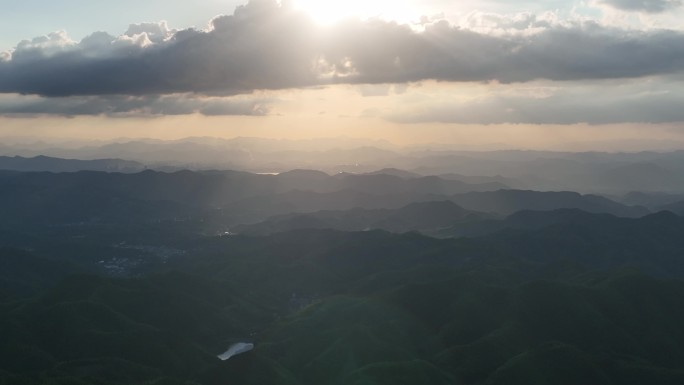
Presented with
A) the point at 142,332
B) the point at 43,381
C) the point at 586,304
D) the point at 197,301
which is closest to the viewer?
the point at 43,381

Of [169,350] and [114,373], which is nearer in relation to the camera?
[114,373]

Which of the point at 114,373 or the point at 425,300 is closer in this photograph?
the point at 114,373

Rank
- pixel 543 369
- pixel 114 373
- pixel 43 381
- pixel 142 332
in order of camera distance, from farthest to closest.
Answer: pixel 142 332, pixel 543 369, pixel 114 373, pixel 43 381

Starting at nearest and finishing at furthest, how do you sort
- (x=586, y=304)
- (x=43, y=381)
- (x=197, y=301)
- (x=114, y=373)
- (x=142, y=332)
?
1. (x=43, y=381)
2. (x=114, y=373)
3. (x=142, y=332)
4. (x=586, y=304)
5. (x=197, y=301)

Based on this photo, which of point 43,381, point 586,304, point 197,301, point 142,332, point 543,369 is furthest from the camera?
point 197,301

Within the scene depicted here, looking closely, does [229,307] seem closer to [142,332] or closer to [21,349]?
[142,332]

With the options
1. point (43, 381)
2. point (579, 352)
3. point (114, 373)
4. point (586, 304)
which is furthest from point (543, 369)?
point (43, 381)

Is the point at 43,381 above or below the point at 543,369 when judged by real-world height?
above

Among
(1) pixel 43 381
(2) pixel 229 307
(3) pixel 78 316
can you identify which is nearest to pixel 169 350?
(3) pixel 78 316

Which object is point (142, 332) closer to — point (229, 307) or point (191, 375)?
point (191, 375)
